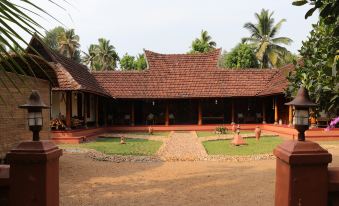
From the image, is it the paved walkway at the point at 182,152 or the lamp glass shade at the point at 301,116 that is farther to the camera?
the paved walkway at the point at 182,152

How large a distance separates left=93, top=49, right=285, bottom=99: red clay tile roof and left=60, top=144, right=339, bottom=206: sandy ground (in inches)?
490

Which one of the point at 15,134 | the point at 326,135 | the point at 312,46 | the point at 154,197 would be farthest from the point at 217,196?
the point at 326,135

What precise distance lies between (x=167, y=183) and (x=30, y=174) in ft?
17.9

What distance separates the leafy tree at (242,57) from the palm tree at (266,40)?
647 mm

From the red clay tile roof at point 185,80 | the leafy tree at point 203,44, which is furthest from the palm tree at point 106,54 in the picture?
the red clay tile roof at point 185,80

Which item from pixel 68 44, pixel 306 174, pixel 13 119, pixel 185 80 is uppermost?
pixel 68 44

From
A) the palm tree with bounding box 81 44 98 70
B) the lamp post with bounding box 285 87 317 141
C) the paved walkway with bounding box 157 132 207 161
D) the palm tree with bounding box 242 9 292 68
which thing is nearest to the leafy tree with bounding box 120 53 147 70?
the palm tree with bounding box 81 44 98 70

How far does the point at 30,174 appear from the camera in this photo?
3.13 metres

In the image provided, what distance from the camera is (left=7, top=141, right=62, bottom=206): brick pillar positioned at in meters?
3.12

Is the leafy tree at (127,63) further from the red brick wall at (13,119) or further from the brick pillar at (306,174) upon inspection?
the brick pillar at (306,174)

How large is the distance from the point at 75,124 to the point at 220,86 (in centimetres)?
1012

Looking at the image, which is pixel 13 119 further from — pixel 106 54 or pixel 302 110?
pixel 106 54

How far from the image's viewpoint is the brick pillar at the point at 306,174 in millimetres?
3082

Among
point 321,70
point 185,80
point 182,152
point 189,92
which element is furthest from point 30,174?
point 185,80
